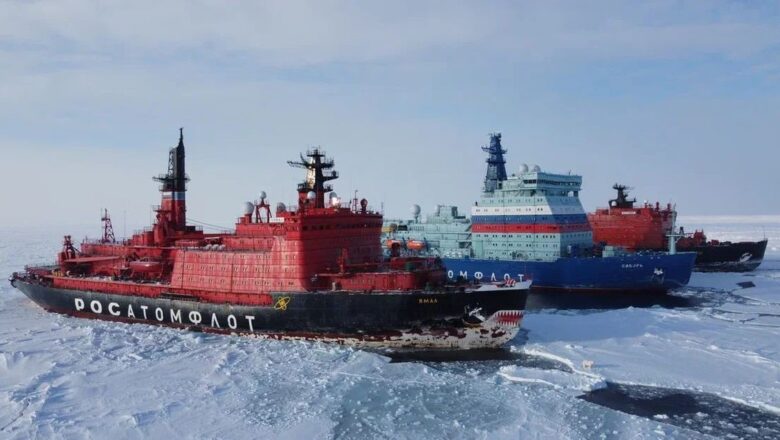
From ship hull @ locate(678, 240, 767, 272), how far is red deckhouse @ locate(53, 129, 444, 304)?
3095 centimetres

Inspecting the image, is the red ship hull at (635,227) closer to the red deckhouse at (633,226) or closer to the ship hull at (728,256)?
the red deckhouse at (633,226)

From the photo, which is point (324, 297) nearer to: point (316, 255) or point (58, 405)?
point (316, 255)

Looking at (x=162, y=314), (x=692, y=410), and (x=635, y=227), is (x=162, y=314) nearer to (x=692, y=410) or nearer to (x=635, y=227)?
(x=692, y=410)

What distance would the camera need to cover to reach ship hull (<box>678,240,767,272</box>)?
41.9m

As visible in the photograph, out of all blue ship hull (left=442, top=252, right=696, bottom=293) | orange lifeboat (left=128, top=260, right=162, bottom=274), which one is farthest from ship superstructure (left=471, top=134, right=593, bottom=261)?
orange lifeboat (left=128, top=260, right=162, bottom=274)

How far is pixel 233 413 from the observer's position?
12.9 meters

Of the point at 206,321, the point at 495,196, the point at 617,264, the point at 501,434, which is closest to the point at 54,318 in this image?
the point at 206,321

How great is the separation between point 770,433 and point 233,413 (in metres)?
11.7

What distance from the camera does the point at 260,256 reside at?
20.8 metres

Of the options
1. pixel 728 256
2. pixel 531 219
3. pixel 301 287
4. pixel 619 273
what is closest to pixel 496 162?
pixel 531 219

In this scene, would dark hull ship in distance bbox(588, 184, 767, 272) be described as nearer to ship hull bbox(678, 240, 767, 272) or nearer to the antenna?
ship hull bbox(678, 240, 767, 272)

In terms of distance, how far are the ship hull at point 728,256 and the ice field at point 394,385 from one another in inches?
846

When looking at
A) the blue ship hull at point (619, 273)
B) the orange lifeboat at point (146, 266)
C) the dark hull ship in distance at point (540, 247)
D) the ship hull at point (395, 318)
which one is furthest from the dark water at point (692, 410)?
the orange lifeboat at point (146, 266)

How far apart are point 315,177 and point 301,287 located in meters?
4.79
